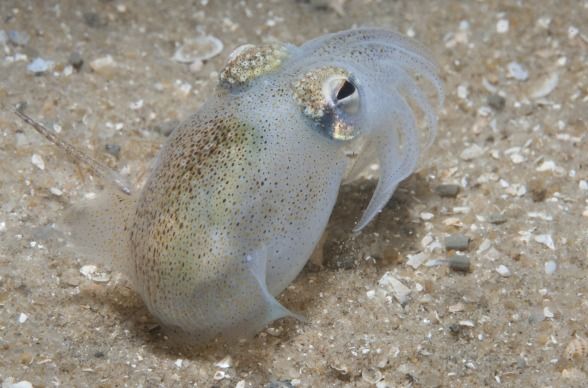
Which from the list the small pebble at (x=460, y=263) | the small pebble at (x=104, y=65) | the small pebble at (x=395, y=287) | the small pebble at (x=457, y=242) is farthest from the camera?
the small pebble at (x=104, y=65)

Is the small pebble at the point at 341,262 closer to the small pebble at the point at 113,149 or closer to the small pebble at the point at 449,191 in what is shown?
the small pebble at the point at 449,191

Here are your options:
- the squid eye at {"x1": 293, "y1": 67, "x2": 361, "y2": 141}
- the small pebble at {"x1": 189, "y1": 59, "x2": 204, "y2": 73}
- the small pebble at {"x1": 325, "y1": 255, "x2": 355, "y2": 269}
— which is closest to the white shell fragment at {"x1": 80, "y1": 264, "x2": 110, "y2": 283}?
the small pebble at {"x1": 325, "y1": 255, "x2": 355, "y2": 269}

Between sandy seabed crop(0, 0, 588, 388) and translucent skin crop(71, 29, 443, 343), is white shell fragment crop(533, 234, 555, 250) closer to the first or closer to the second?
sandy seabed crop(0, 0, 588, 388)

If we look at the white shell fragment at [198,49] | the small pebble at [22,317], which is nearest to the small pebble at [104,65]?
the white shell fragment at [198,49]

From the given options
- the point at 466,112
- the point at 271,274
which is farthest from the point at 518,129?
the point at 271,274

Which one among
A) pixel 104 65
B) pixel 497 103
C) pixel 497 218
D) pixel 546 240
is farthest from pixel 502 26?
pixel 104 65
